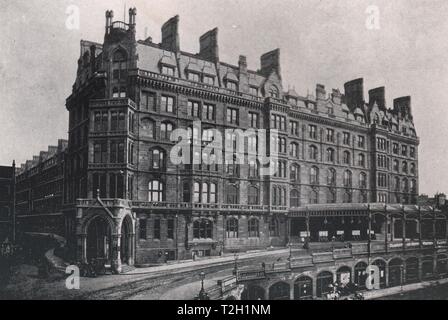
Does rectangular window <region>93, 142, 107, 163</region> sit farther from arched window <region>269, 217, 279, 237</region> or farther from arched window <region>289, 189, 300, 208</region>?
arched window <region>289, 189, 300, 208</region>

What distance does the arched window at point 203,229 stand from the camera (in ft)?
133

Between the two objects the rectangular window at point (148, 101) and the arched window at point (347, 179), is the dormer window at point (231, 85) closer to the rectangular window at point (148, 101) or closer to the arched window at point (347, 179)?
the rectangular window at point (148, 101)

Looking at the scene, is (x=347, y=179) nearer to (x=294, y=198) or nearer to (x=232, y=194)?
(x=294, y=198)

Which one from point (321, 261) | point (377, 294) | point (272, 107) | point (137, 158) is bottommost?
point (377, 294)

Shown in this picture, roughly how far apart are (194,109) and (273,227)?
16.0 m

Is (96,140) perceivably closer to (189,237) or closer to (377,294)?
(189,237)

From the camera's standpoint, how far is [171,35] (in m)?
42.2

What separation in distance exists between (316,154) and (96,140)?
2813cm

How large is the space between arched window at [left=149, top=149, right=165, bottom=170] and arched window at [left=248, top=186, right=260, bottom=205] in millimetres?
10893

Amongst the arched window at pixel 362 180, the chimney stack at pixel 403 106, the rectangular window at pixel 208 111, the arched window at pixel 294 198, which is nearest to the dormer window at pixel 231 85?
the rectangular window at pixel 208 111
